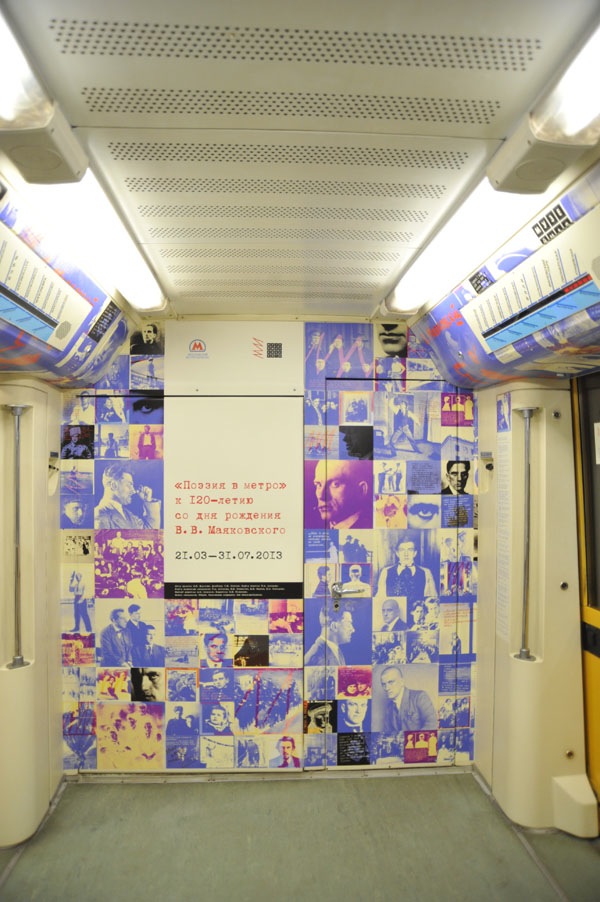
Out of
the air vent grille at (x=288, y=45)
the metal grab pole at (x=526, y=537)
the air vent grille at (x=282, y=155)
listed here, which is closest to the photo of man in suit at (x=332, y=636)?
the metal grab pole at (x=526, y=537)

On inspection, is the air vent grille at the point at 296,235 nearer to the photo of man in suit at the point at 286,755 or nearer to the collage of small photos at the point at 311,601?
the collage of small photos at the point at 311,601

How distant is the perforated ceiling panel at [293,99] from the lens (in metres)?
0.96

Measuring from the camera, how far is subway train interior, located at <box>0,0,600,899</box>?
1.23m

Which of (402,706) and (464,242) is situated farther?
(402,706)

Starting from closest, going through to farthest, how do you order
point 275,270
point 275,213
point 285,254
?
point 275,213 → point 285,254 → point 275,270

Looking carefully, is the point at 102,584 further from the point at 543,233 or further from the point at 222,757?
the point at 543,233

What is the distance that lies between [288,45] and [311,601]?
2.52m

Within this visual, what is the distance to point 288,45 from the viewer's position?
3.34 ft

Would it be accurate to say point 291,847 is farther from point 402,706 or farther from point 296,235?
point 296,235

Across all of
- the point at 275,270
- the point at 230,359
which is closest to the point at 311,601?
the point at 230,359

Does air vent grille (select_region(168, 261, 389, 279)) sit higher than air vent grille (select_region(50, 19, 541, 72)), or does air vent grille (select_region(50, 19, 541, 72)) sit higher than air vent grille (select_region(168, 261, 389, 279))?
air vent grille (select_region(168, 261, 389, 279))

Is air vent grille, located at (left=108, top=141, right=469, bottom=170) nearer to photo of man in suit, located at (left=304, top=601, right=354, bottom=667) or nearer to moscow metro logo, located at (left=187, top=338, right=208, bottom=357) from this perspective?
moscow metro logo, located at (left=187, top=338, right=208, bottom=357)

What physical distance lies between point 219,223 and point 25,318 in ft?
2.77

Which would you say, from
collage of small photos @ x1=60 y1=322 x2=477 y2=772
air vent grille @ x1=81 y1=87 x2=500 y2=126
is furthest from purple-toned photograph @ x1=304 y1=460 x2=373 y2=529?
air vent grille @ x1=81 y1=87 x2=500 y2=126
